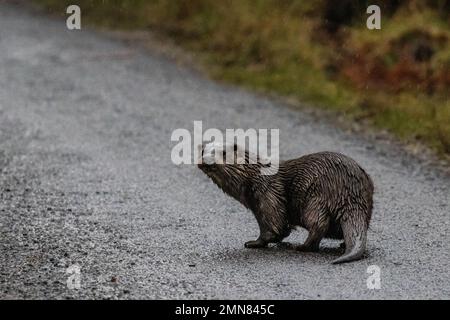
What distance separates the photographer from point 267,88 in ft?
47.5

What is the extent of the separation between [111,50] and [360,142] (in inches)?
295

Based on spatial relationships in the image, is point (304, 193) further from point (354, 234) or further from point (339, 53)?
point (339, 53)

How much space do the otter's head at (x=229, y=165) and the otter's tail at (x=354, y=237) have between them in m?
0.78

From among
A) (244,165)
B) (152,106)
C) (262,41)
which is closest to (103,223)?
(244,165)

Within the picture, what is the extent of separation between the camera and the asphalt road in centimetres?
620

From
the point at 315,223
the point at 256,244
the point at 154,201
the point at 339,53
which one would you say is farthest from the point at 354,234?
the point at 339,53

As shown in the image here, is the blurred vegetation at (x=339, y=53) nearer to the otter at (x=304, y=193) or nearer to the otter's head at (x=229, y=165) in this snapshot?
the otter at (x=304, y=193)

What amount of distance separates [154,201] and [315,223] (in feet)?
8.36

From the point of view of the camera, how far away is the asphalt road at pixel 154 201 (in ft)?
20.3

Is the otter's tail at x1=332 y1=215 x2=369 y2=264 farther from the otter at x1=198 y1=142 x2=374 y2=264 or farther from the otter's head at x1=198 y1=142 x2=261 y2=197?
the otter's head at x1=198 y1=142 x2=261 y2=197

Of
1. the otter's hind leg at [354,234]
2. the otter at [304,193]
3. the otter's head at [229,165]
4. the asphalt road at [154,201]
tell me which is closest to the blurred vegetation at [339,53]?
the asphalt road at [154,201]

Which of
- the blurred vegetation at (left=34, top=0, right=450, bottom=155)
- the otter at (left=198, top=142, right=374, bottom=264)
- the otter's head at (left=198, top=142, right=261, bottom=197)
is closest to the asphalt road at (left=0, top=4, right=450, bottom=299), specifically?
the otter at (left=198, top=142, right=374, bottom=264)

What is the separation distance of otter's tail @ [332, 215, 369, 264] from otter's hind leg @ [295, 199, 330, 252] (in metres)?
0.15
